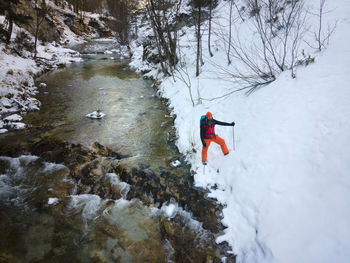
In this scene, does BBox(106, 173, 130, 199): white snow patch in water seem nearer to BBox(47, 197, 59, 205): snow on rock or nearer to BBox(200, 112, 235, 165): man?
BBox(47, 197, 59, 205): snow on rock

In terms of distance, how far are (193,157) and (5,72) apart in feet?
43.4

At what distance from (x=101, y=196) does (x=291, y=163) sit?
5197 millimetres

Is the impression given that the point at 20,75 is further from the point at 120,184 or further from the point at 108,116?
the point at 120,184

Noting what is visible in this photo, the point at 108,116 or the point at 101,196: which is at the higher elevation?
the point at 108,116

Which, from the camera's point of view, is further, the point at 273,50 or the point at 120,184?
the point at 273,50

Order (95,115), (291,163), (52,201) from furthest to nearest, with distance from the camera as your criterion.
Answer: (95,115)
(52,201)
(291,163)

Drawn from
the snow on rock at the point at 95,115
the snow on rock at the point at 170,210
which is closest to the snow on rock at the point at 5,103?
the snow on rock at the point at 95,115

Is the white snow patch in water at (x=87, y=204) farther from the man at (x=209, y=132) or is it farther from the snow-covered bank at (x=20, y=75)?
the snow-covered bank at (x=20, y=75)

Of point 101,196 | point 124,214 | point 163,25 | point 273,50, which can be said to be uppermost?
point 163,25

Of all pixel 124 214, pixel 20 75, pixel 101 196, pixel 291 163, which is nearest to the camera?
pixel 291 163

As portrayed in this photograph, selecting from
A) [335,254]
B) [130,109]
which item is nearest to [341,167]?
[335,254]

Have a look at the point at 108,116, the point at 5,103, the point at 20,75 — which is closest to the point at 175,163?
the point at 108,116

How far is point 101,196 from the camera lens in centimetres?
552

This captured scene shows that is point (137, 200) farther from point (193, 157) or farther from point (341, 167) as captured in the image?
point (341, 167)
